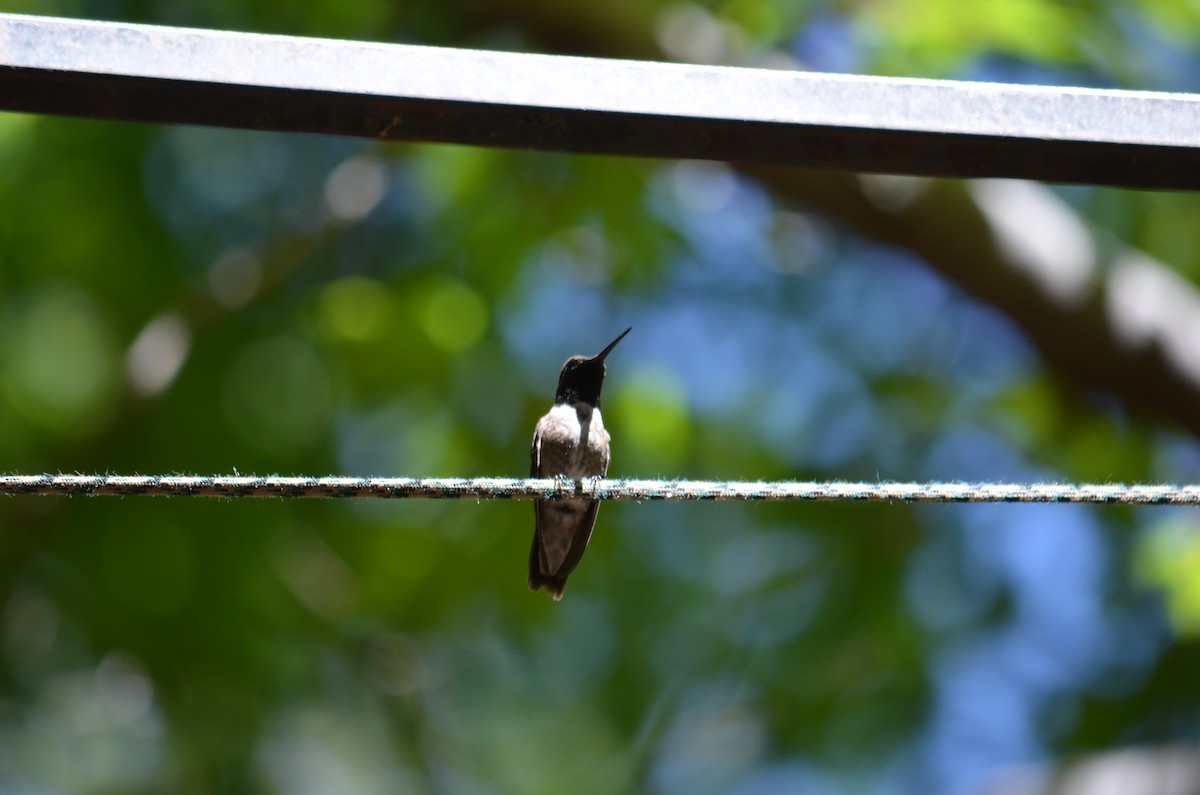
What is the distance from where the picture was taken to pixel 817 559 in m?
9.16

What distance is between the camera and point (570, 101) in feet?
9.03

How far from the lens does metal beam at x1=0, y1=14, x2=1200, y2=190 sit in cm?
267

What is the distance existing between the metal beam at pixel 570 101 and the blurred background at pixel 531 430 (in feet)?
13.0

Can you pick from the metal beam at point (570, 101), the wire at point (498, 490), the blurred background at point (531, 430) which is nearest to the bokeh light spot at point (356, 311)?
the blurred background at point (531, 430)

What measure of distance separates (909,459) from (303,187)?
16.1ft

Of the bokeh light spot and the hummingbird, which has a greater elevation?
the bokeh light spot

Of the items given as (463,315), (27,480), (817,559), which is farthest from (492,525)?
(27,480)

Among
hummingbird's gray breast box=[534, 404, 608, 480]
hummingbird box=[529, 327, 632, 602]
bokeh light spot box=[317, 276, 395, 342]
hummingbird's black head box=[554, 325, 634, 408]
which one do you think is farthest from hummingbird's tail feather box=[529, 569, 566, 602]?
bokeh light spot box=[317, 276, 395, 342]

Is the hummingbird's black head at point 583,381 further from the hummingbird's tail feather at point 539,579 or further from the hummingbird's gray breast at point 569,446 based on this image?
the hummingbird's tail feather at point 539,579

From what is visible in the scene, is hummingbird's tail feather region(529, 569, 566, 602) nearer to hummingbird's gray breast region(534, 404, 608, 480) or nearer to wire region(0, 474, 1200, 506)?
hummingbird's gray breast region(534, 404, 608, 480)

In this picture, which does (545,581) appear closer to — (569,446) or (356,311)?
(569,446)

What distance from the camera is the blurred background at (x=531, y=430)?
7125mm

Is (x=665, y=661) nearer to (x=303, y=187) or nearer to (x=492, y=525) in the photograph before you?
(x=492, y=525)

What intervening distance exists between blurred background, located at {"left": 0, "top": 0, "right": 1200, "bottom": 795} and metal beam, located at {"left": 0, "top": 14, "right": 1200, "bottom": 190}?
13.0ft
